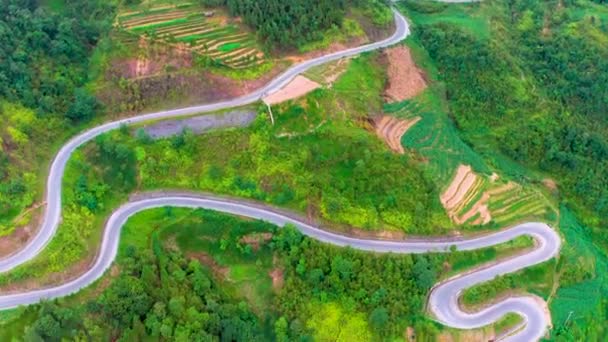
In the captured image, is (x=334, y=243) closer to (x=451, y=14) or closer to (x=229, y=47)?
(x=229, y=47)

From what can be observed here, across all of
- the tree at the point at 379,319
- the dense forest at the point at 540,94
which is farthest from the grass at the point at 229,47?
the tree at the point at 379,319

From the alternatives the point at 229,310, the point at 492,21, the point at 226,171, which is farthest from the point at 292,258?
the point at 492,21

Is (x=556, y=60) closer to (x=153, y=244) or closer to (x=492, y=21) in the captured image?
(x=492, y=21)

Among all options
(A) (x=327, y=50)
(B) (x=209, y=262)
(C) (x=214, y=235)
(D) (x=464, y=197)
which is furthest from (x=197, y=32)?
(D) (x=464, y=197)

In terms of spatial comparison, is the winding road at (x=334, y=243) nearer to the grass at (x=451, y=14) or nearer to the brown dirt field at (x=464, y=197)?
the brown dirt field at (x=464, y=197)

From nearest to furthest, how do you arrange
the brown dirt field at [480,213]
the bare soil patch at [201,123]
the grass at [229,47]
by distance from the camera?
the brown dirt field at [480,213], the bare soil patch at [201,123], the grass at [229,47]
